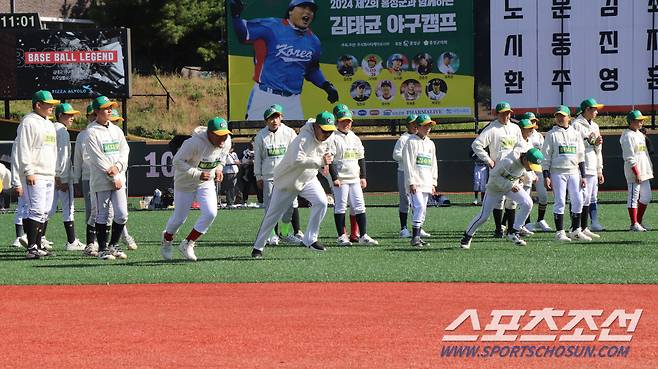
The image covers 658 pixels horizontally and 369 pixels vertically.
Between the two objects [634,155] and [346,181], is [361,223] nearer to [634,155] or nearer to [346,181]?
[346,181]

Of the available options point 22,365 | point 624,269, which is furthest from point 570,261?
point 22,365

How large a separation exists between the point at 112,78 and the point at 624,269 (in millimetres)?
23613

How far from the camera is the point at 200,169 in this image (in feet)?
44.2

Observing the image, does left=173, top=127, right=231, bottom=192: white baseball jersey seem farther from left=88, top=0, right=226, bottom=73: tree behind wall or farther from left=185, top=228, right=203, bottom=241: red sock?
left=88, top=0, right=226, bottom=73: tree behind wall

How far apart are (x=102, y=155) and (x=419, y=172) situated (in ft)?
15.0

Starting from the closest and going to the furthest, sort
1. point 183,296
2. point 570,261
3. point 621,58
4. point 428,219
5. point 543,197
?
point 183,296 → point 570,261 → point 543,197 → point 428,219 → point 621,58

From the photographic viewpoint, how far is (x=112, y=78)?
110 ft

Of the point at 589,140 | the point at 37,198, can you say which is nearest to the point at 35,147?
the point at 37,198

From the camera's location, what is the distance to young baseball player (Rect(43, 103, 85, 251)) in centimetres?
1530

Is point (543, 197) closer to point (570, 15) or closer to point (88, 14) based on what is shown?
point (570, 15)

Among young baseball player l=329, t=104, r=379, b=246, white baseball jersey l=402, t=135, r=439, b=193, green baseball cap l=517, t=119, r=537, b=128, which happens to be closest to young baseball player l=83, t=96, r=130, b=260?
young baseball player l=329, t=104, r=379, b=246

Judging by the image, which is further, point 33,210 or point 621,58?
point 621,58

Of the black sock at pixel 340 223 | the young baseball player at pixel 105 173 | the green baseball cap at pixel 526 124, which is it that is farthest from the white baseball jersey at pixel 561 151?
the young baseball player at pixel 105 173

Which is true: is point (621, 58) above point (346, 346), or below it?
above
